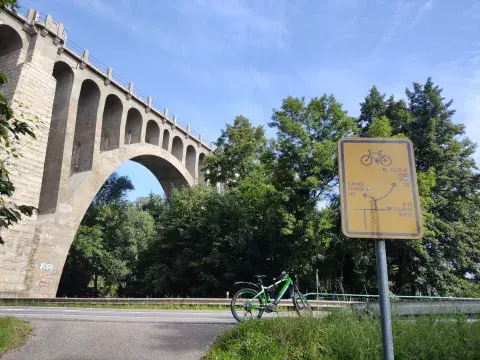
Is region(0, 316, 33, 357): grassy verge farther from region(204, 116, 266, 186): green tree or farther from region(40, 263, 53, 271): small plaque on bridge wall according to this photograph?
region(204, 116, 266, 186): green tree

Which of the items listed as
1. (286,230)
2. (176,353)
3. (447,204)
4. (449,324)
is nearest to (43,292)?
(286,230)

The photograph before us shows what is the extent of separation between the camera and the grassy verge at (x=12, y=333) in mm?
5102

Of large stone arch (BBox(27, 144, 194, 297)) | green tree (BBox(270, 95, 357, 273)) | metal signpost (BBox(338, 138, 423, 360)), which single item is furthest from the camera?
large stone arch (BBox(27, 144, 194, 297))

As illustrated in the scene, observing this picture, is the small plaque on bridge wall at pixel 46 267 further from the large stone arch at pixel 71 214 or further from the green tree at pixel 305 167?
the green tree at pixel 305 167

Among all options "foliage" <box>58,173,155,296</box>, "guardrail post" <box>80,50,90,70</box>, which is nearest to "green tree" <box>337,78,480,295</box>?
"foliage" <box>58,173,155,296</box>

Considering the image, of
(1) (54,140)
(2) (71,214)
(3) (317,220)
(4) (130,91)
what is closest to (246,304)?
(3) (317,220)

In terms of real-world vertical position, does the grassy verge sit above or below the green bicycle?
below

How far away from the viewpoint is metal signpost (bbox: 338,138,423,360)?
2.21 m

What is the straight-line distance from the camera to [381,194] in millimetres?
2307

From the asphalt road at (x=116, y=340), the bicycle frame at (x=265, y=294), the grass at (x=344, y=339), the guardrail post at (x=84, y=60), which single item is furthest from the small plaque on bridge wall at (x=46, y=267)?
the grass at (x=344, y=339)

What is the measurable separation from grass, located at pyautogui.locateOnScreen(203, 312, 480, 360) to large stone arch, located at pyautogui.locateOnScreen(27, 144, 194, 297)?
63.0ft

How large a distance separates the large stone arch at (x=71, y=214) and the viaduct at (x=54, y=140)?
0.06 m

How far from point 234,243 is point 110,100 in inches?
687

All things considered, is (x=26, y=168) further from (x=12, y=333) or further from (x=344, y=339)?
(x=344, y=339)
